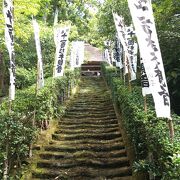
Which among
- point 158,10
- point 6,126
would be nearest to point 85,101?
point 158,10

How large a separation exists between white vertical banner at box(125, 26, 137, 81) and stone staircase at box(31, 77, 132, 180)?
6.49ft

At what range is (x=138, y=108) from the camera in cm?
744

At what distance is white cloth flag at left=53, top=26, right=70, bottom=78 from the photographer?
492 inches

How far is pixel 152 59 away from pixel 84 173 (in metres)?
3.84

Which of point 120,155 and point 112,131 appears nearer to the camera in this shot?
point 120,155

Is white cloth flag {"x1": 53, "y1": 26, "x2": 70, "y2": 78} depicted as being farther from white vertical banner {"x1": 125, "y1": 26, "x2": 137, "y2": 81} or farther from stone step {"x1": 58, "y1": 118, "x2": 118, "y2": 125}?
white vertical banner {"x1": 125, "y1": 26, "x2": 137, "y2": 81}

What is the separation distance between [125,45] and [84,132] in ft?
10.2

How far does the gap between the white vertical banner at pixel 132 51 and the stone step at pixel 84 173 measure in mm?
3426

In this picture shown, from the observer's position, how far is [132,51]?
10492 mm

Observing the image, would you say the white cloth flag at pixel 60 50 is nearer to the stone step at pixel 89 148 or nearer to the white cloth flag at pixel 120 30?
the white cloth flag at pixel 120 30

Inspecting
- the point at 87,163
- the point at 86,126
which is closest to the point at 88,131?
the point at 86,126

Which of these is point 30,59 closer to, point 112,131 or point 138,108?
point 112,131

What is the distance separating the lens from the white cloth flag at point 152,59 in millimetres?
5086

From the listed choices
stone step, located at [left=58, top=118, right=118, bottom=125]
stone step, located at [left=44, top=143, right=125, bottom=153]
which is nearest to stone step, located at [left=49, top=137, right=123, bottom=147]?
stone step, located at [left=44, top=143, right=125, bottom=153]
